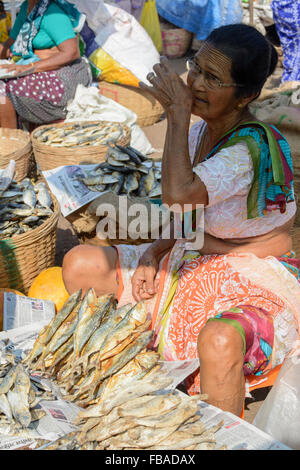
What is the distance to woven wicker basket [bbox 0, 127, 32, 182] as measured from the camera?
3.99m

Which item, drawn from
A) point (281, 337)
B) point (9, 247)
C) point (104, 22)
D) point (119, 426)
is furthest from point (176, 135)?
point (104, 22)

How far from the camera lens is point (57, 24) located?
15.5 ft

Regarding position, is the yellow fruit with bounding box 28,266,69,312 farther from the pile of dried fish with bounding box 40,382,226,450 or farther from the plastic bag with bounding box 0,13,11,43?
the plastic bag with bounding box 0,13,11,43

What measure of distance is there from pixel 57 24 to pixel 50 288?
301 cm

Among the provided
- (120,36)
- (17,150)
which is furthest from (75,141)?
(120,36)

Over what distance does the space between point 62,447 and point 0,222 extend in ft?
6.36

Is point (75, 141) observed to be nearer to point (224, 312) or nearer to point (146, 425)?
point (224, 312)

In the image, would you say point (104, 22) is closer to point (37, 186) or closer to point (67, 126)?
point (67, 126)

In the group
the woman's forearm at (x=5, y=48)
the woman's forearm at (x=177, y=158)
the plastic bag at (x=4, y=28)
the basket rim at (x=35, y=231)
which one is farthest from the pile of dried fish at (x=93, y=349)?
the plastic bag at (x=4, y=28)

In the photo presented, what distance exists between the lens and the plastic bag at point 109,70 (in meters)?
5.63

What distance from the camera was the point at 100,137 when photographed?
438 centimetres

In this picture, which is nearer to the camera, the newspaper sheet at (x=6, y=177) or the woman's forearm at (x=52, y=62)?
the newspaper sheet at (x=6, y=177)

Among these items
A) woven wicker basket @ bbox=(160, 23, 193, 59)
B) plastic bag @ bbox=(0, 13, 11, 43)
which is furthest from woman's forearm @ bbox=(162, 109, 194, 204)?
woven wicker basket @ bbox=(160, 23, 193, 59)

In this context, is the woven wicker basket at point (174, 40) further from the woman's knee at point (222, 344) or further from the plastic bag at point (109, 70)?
the woman's knee at point (222, 344)
